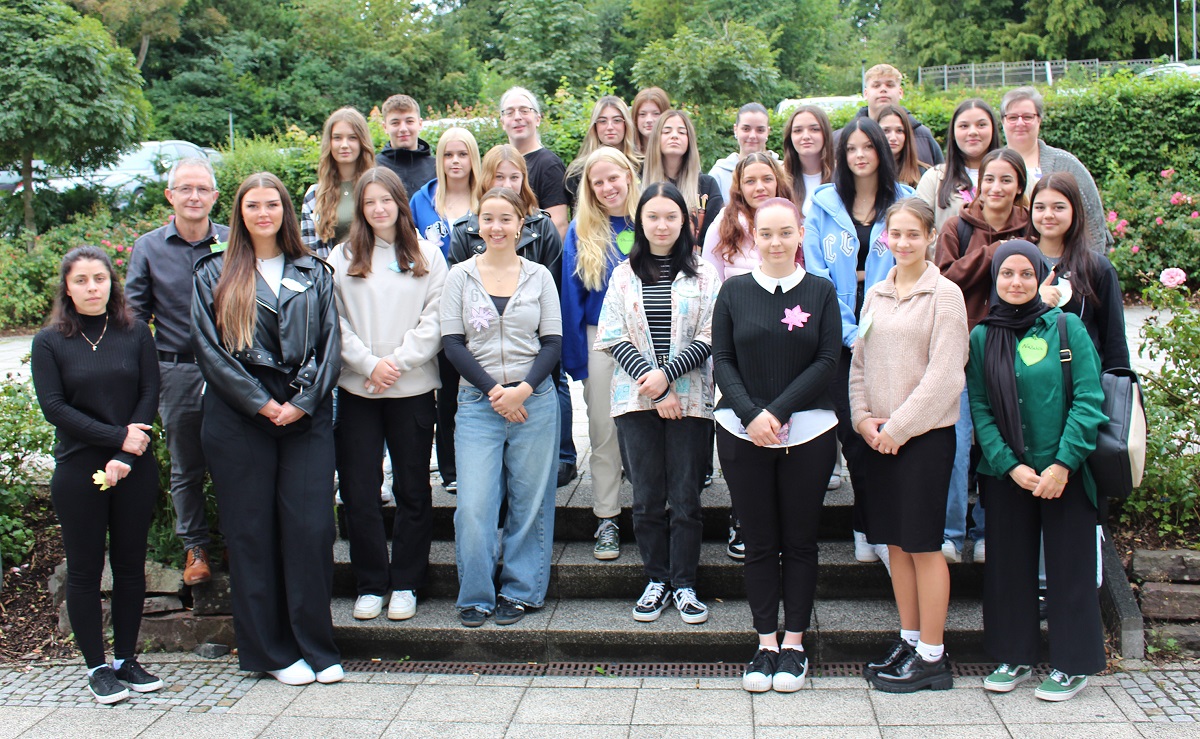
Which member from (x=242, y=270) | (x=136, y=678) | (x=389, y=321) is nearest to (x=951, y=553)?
(x=389, y=321)

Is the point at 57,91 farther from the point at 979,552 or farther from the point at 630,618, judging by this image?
the point at 979,552

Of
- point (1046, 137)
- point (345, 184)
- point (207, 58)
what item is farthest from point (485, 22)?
point (345, 184)

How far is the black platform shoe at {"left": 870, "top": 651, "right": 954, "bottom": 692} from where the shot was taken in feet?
12.7

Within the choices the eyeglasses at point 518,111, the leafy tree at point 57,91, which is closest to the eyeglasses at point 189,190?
the eyeglasses at point 518,111

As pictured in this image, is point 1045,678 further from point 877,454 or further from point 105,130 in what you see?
point 105,130

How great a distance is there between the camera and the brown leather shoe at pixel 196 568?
4.56m

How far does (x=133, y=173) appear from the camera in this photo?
1805 centimetres

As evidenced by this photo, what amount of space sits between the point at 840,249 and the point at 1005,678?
199 centimetres

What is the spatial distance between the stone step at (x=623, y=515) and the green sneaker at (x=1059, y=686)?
4.11ft

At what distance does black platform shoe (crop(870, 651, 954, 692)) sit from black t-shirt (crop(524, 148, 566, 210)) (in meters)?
3.12

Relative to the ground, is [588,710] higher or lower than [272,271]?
lower

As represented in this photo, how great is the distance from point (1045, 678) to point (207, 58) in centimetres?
3593

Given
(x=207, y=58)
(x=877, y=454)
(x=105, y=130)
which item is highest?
(x=207, y=58)

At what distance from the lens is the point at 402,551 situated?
452cm
